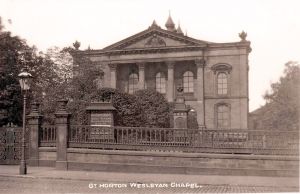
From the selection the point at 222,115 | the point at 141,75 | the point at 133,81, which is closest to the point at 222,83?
the point at 222,115

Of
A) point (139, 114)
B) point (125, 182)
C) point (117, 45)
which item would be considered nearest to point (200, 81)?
point (117, 45)

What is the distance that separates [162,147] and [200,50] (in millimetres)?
34036

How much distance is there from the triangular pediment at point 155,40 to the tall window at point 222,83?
4199 millimetres

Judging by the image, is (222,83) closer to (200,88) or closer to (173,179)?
(200,88)

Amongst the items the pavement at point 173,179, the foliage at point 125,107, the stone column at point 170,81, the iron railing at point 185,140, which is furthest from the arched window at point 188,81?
the pavement at point 173,179

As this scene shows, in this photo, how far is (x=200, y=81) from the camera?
2012 inches

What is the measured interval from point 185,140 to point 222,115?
33.4 m

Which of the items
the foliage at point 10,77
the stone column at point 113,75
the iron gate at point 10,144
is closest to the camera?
the iron gate at point 10,144

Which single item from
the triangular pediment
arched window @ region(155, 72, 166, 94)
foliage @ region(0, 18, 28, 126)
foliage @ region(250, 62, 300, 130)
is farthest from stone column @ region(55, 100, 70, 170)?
arched window @ region(155, 72, 166, 94)

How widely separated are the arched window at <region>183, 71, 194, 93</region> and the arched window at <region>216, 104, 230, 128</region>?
163 inches

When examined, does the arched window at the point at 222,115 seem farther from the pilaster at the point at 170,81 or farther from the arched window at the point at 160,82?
the arched window at the point at 160,82

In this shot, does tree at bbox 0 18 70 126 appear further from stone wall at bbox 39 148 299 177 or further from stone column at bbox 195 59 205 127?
stone column at bbox 195 59 205 127

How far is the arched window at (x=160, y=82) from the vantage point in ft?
177

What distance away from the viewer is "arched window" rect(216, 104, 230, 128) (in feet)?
166
